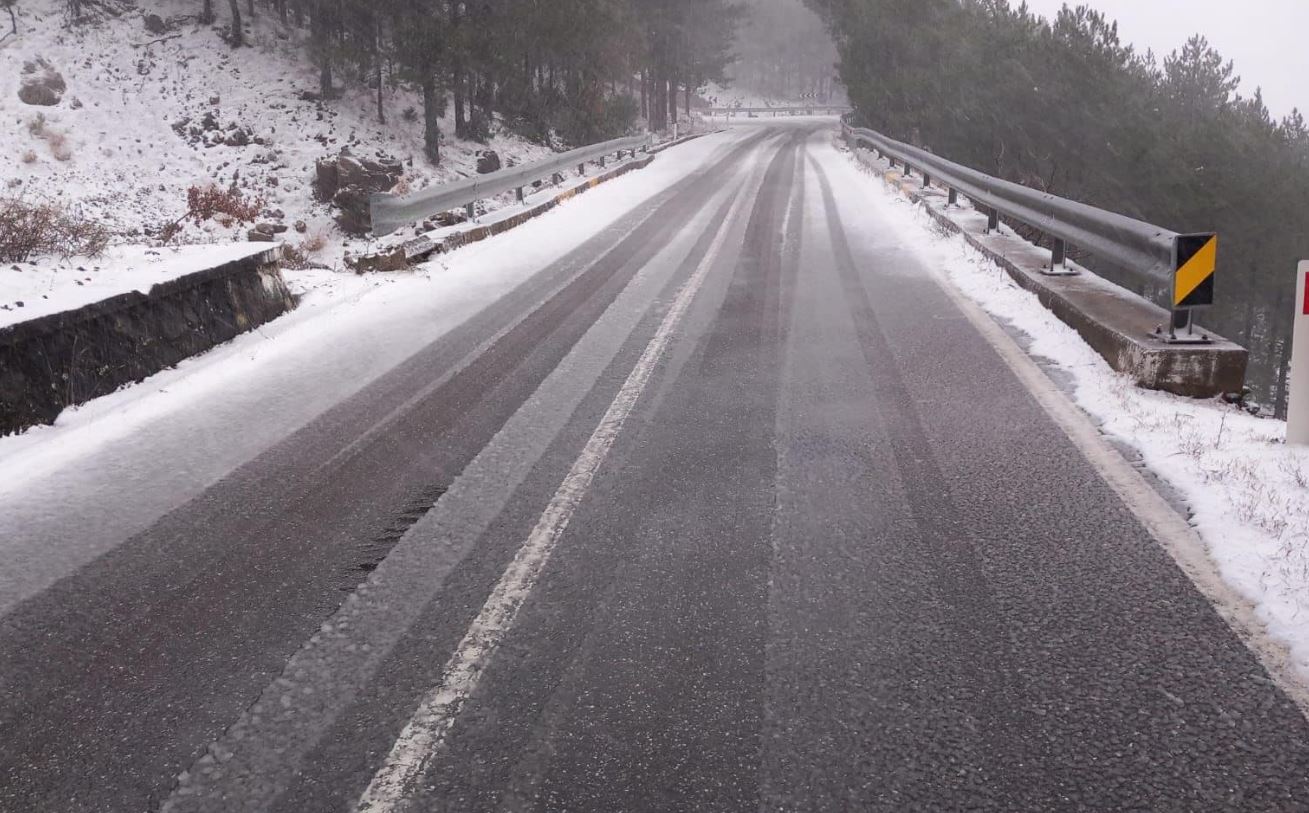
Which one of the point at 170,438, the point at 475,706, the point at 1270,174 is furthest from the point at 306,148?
the point at 1270,174

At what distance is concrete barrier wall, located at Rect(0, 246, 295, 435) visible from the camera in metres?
5.17

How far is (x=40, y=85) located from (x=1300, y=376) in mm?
29308

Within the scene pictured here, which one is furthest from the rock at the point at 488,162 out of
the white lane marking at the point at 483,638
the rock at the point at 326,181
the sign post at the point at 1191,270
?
the sign post at the point at 1191,270

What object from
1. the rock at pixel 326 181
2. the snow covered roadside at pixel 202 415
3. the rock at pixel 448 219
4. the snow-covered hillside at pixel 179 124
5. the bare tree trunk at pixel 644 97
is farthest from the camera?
the bare tree trunk at pixel 644 97

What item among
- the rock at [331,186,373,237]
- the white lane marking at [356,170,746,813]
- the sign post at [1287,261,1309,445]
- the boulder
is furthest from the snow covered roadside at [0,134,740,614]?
the boulder

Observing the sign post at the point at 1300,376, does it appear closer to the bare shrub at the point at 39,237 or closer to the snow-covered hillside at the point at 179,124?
the bare shrub at the point at 39,237

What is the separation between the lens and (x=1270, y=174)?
27.7 m

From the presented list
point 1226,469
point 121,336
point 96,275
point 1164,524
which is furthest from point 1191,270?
point 96,275

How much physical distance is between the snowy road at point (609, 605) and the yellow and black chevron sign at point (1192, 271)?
1087 millimetres

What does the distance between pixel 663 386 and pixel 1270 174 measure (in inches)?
1199

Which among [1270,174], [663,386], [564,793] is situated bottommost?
[564,793]

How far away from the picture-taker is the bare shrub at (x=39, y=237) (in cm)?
680

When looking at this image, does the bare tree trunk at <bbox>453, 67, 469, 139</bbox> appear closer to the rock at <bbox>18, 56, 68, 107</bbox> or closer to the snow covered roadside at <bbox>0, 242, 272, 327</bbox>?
the rock at <bbox>18, 56, 68, 107</bbox>

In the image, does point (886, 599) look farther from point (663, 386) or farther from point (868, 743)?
point (663, 386)
